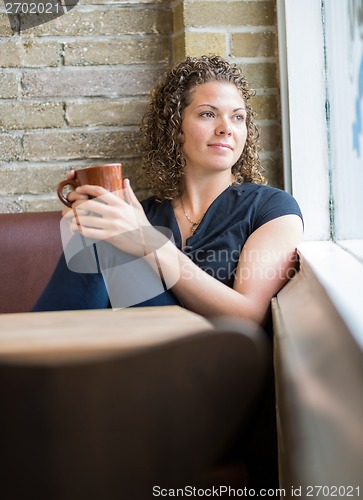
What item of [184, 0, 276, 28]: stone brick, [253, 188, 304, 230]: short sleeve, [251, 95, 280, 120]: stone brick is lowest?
[253, 188, 304, 230]: short sleeve

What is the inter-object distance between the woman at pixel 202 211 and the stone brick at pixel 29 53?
1.16 feet

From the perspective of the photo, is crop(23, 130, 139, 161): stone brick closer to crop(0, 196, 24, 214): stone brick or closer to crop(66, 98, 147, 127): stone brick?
crop(66, 98, 147, 127): stone brick

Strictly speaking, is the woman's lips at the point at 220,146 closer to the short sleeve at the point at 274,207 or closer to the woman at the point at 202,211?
the woman at the point at 202,211

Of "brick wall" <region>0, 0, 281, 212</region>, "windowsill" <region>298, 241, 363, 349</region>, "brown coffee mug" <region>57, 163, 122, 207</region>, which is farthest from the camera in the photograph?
"brick wall" <region>0, 0, 281, 212</region>

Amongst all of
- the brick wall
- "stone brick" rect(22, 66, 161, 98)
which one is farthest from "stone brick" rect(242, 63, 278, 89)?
"stone brick" rect(22, 66, 161, 98)

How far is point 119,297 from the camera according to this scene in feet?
5.38

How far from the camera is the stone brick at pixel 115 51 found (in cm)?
222

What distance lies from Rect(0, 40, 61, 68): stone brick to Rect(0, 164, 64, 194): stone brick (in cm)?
32

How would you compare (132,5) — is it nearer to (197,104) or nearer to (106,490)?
(197,104)

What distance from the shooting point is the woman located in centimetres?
162

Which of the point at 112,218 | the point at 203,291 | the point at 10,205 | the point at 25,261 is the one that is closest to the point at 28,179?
the point at 10,205

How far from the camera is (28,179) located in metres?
2.24

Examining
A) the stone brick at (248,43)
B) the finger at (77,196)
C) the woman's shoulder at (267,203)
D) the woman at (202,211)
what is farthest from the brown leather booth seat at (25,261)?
the stone brick at (248,43)

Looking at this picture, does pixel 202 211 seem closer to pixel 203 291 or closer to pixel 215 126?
pixel 215 126
